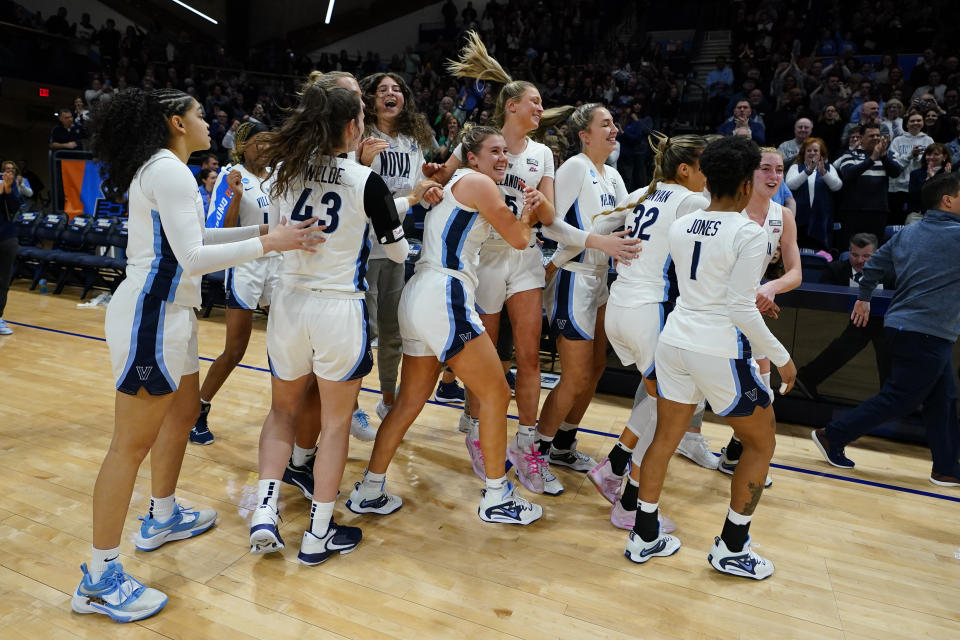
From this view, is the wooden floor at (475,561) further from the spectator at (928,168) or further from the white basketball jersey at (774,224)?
the spectator at (928,168)

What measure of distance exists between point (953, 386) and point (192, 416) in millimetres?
3851

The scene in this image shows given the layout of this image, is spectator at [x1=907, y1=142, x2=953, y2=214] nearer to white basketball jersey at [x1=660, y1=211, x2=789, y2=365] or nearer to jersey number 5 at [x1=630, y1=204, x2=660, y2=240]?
jersey number 5 at [x1=630, y1=204, x2=660, y2=240]

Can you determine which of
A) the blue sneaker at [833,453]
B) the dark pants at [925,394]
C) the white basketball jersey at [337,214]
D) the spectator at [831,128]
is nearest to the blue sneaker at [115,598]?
the white basketball jersey at [337,214]

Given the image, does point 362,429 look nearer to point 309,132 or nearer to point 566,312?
point 566,312

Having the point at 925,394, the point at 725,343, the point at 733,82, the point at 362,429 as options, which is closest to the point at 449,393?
the point at 362,429

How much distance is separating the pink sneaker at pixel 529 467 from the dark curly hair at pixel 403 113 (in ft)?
5.71

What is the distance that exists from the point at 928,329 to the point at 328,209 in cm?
316

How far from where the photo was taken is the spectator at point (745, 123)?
8.12 m

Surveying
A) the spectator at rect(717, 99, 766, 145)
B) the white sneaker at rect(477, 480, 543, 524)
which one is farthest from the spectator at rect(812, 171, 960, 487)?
the spectator at rect(717, 99, 766, 145)

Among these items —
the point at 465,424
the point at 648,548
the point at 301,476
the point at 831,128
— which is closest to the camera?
the point at 648,548

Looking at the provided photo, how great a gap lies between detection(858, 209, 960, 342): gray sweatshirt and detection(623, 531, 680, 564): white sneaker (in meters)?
1.91

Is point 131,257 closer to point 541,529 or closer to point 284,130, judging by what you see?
point 284,130

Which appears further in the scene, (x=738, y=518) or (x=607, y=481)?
(x=607, y=481)

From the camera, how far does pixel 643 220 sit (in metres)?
2.96
